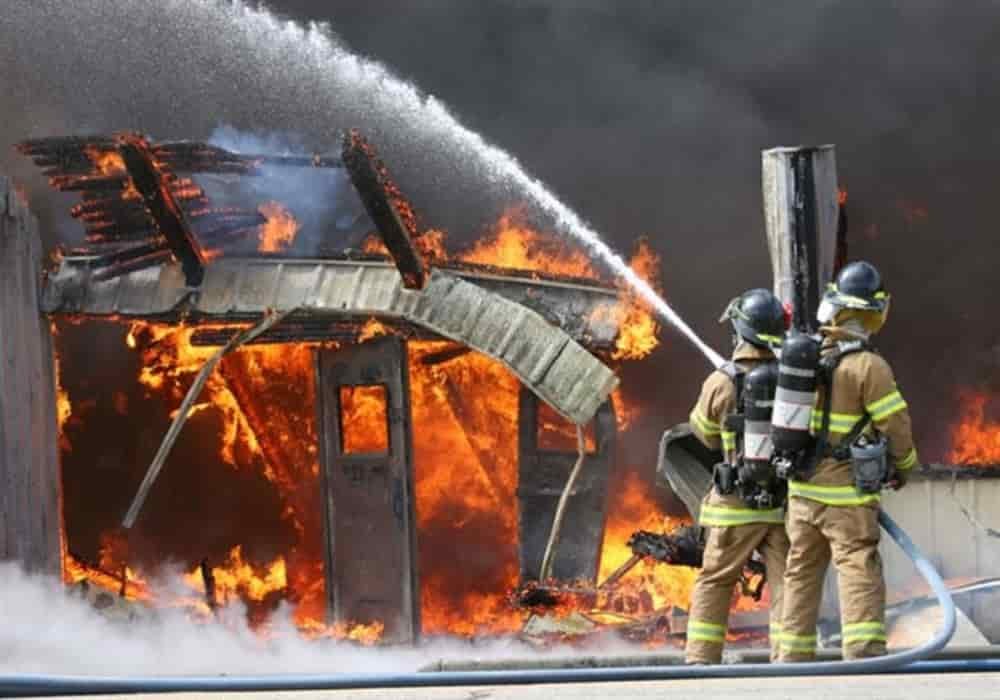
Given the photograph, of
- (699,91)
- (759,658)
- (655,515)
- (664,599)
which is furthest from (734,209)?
(759,658)

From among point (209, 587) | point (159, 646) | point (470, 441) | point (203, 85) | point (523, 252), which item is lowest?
point (159, 646)

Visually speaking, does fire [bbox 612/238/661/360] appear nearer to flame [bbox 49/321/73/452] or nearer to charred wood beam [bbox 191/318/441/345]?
charred wood beam [bbox 191/318/441/345]

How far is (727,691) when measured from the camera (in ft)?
13.9

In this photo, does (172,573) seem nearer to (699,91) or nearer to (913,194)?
(699,91)

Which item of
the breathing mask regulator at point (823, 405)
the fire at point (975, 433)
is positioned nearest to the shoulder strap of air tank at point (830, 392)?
the breathing mask regulator at point (823, 405)

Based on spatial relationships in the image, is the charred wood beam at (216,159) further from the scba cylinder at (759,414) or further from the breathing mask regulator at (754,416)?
the scba cylinder at (759,414)

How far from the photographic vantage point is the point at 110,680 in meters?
4.59

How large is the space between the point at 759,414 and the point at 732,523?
589 millimetres

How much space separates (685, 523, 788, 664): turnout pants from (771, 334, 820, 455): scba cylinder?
73cm

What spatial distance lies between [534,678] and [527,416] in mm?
6661

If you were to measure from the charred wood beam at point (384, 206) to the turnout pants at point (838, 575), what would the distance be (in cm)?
440

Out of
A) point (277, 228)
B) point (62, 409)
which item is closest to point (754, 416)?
point (277, 228)

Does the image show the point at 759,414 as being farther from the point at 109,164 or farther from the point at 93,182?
the point at 93,182

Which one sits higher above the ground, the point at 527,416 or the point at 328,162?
the point at 328,162
